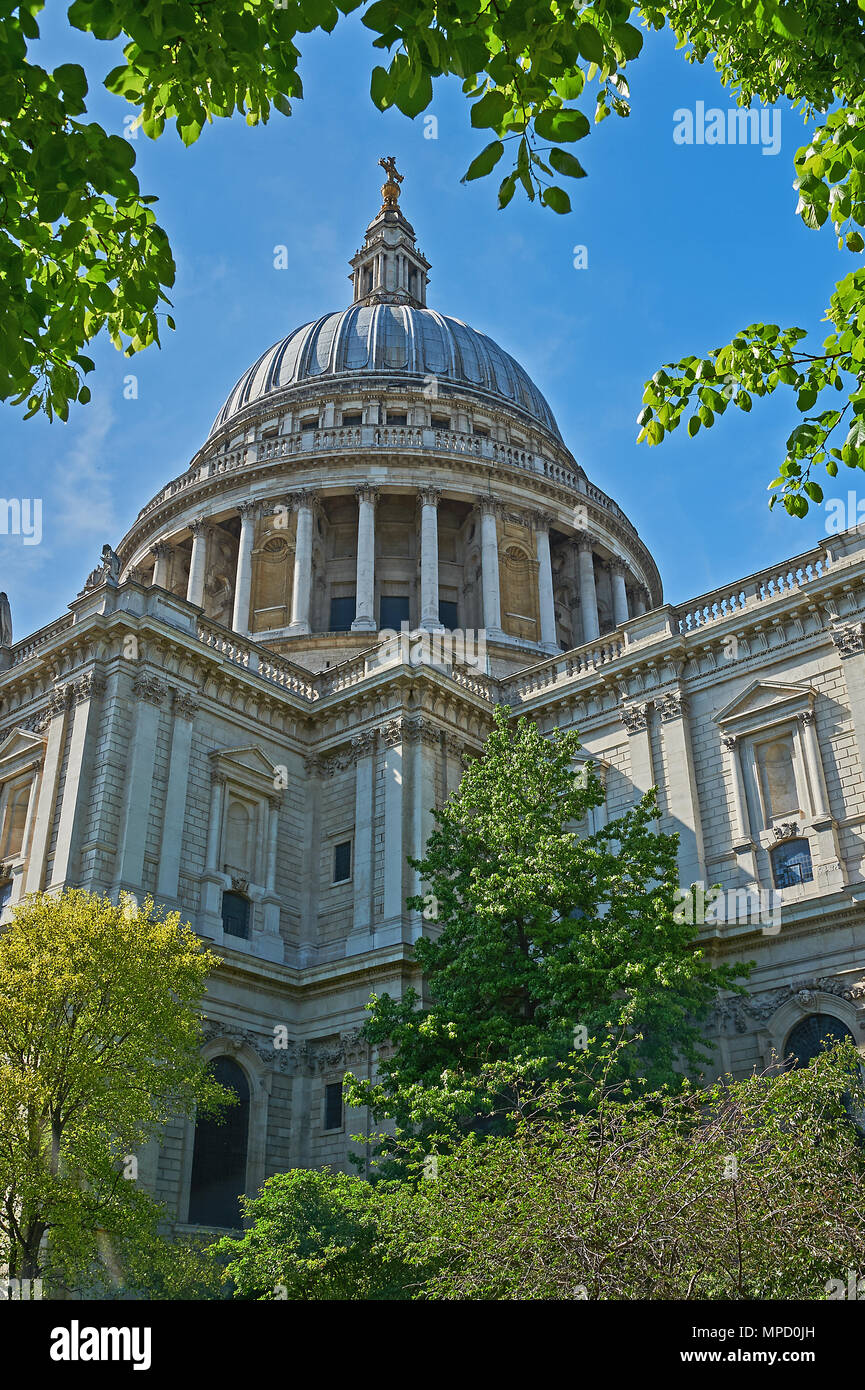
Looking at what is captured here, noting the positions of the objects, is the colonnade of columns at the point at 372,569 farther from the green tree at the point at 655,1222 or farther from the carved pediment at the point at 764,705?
the green tree at the point at 655,1222

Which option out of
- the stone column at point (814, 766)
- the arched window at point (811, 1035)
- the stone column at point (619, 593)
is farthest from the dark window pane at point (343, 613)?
the arched window at point (811, 1035)

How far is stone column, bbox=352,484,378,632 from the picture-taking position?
48.2 m

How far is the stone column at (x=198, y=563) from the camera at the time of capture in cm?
5278

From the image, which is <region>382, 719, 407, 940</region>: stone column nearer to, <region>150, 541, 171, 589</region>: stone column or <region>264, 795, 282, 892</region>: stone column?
<region>264, 795, 282, 892</region>: stone column

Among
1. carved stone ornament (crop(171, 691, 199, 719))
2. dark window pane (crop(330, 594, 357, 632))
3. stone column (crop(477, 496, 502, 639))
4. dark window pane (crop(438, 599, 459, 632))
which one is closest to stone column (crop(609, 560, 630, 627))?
stone column (crop(477, 496, 502, 639))

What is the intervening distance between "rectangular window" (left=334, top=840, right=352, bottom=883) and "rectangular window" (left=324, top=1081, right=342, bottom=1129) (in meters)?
5.41

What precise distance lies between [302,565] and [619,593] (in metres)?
16.4

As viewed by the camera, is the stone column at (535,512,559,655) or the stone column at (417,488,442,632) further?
the stone column at (535,512,559,655)

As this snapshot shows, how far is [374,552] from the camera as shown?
169 feet

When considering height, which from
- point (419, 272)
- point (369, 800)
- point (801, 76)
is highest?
point (419, 272)

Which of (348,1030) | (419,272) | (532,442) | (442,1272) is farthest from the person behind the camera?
(419,272)

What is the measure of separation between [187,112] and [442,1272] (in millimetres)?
11404
